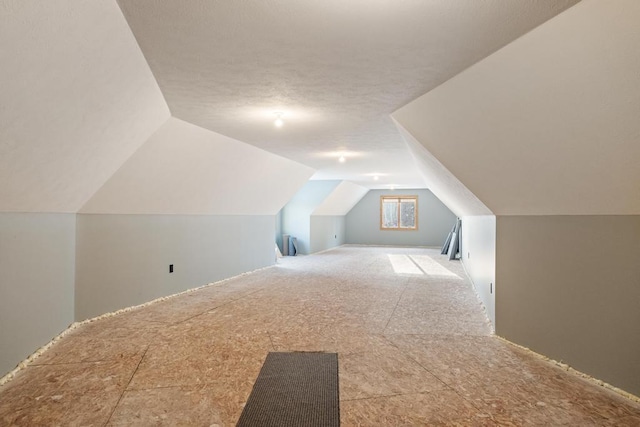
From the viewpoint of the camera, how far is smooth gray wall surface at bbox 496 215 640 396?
2627 millimetres

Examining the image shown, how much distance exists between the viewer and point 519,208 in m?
3.42

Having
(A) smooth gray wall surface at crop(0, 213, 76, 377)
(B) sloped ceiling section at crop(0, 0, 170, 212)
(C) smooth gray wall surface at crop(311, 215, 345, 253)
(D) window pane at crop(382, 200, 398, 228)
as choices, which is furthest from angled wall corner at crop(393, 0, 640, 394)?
(D) window pane at crop(382, 200, 398, 228)

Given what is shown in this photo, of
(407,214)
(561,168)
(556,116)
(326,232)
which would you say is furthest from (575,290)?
(407,214)

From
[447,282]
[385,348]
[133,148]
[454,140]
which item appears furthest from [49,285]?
[447,282]

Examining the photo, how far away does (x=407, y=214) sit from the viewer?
14328 millimetres

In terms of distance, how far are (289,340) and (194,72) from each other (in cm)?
245

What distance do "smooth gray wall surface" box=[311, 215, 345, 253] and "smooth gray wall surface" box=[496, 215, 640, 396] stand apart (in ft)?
26.4

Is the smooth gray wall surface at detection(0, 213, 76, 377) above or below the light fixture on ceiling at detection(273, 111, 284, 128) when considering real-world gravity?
below

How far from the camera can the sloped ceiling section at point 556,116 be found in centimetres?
194

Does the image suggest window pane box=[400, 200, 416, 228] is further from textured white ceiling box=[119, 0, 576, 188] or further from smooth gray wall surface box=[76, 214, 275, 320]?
textured white ceiling box=[119, 0, 576, 188]

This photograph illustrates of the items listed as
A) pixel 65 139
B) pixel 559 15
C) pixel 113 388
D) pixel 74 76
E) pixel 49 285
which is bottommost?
pixel 113 388

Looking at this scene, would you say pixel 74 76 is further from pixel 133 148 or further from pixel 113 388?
Result: pixel 113 388

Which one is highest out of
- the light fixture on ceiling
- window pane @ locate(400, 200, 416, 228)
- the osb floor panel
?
the light fixture on ceiling

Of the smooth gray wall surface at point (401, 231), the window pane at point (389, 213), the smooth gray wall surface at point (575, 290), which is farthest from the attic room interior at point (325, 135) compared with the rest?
the window pane at point (389, 213)
